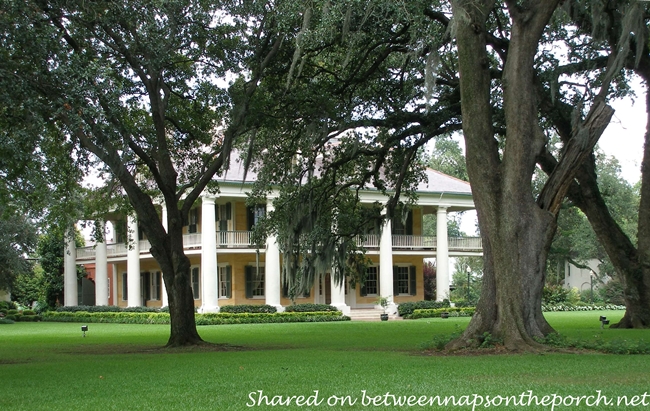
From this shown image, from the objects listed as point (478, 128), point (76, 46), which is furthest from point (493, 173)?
point (76, 46)

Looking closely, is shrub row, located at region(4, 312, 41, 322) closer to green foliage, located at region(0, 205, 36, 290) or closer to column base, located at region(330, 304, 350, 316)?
green foliage, located at region(0, 205, 36, 290)

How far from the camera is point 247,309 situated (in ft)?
109

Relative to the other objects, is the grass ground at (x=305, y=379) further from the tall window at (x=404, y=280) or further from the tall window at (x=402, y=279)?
the tall window at (x=402, y=279)

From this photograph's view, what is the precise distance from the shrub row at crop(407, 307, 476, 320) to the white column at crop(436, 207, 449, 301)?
2.07m

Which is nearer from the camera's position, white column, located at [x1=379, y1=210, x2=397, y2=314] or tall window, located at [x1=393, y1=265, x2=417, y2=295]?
white column, located at [x1=379, y1=210, x2=397, y2=314]

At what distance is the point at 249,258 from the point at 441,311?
9.62 metres

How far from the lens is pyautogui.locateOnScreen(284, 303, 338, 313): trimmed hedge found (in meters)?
33.7

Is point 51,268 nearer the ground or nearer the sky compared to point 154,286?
nearer the sky

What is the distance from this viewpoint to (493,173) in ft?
43.2

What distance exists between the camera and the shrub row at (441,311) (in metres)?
35.0

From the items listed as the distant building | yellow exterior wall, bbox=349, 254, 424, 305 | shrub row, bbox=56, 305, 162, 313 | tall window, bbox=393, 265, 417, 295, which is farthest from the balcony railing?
the distant building

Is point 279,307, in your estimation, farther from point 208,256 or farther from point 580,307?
point 580,307

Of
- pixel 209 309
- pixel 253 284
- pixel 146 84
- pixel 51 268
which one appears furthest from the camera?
pixel 51 268

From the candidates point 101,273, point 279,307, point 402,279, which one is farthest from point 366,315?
point 101,273
